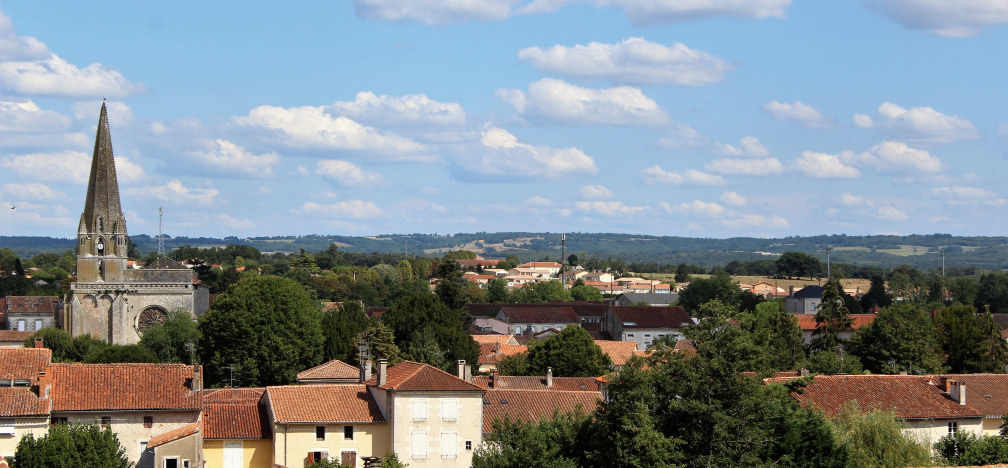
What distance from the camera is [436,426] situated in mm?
46000

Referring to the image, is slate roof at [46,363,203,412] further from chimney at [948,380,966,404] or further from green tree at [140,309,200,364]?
green tree at [140,309,200,364]

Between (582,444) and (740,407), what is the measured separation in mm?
5430

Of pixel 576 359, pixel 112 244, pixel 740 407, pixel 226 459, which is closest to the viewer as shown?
pixel 740 407

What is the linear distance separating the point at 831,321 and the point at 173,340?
48520mm

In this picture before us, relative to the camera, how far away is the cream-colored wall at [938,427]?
4628 cm

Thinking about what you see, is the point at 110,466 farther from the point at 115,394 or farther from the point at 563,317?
the point at 563,317

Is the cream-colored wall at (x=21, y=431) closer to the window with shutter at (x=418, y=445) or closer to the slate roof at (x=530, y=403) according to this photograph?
the window with shutter at (x=418, y=445)

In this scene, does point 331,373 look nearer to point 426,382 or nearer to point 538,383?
point 538,383

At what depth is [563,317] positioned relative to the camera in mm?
126062

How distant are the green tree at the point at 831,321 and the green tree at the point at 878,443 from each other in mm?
43215

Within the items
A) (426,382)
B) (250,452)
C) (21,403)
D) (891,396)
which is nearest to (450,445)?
(426,382)

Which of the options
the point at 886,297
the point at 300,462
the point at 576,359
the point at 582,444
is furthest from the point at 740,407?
the point at 886,297

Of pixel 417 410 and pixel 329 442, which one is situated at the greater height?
pixel 417 410

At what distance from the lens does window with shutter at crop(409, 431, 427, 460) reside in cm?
4581
